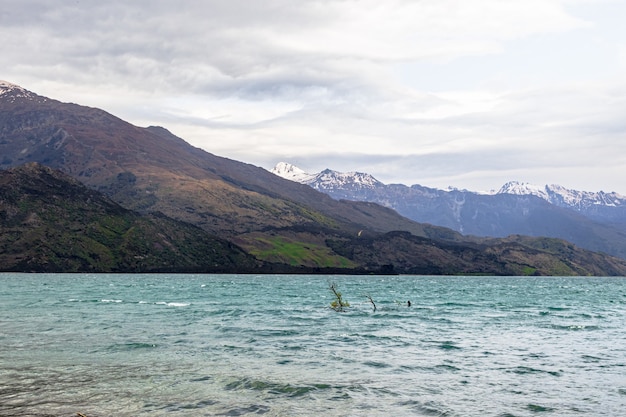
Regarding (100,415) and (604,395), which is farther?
(604,395)

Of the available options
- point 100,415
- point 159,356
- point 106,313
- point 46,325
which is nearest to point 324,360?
point 159,356

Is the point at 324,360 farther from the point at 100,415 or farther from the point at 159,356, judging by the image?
the point at 100,415

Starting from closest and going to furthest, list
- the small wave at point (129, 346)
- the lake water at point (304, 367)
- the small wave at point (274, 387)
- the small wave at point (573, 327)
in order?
1. the lake water at point (304, 367)
2. the small wave at point (274, 387)
3. the small wave at point (129, 346)
4. the small wave at point (573, 327)

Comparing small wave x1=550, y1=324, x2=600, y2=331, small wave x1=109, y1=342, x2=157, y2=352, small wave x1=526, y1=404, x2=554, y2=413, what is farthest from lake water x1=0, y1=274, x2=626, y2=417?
small wave x1=550, y1=324, x2=600, y2=331

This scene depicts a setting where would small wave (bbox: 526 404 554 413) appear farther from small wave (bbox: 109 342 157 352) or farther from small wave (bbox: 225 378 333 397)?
small wave (bbox: 109 342 157 352)

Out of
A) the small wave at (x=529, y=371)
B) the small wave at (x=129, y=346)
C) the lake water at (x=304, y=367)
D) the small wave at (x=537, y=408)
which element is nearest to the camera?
the small wave at (x=537, y=408)

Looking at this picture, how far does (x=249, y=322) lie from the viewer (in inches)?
3041

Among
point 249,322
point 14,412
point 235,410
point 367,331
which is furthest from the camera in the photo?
point 249,322

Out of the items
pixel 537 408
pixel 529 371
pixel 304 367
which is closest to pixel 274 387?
pixel 304 367

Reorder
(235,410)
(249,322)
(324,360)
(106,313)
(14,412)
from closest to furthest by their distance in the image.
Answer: (14,412) → (235,410) → (324,360) → (249,322) → (106,313)

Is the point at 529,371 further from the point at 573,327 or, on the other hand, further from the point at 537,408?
the point at 573,327

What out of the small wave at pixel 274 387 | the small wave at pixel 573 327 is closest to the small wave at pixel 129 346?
the small wave at pixel 274 387

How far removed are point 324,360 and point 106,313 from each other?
4888 centimetres

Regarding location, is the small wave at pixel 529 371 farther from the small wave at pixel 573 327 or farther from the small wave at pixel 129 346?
the small wave at pixel 573 327
